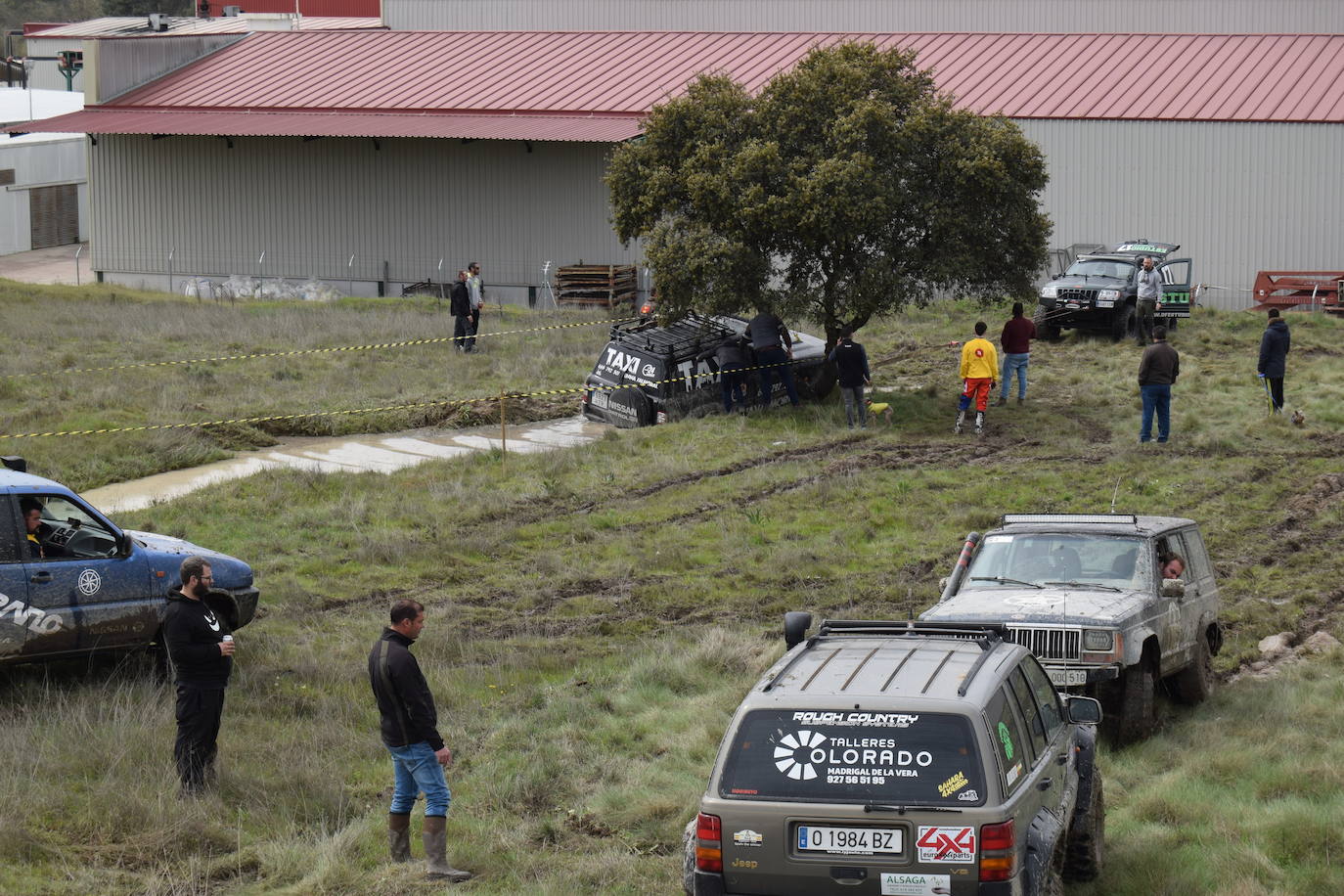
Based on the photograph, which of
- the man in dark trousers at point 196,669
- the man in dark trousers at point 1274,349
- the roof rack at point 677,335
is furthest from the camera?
the roof rack at point 677,335

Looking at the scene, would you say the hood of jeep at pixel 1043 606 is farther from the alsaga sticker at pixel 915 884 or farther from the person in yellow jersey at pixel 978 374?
the person in yellow jersey at pixel 978 374

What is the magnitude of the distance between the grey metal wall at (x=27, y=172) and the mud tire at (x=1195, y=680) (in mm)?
51539

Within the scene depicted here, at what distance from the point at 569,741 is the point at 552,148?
114 ft

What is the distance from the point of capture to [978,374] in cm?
2305

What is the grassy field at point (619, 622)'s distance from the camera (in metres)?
8.69

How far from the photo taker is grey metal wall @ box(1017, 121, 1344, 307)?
124 feet

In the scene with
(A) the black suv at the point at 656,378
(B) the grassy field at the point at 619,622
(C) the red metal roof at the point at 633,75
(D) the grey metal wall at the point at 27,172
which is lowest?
(B) the grassy field at the point at 619,622

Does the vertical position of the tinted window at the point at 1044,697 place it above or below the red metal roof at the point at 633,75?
below

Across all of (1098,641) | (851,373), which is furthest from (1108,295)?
(1098,641)

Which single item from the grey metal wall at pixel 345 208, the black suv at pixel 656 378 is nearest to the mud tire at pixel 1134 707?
the black suv at pixel 656 378

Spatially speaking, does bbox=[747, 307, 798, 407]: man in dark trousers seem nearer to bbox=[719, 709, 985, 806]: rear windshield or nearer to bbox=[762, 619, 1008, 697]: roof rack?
bbox=[762, 619, 1008, 697]: roof rack

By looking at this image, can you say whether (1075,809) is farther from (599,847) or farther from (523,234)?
(523,234)

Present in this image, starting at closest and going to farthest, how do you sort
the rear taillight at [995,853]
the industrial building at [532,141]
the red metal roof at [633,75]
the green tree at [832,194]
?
the rear taillight at [995,853] → the green tree at [832,194] → the industrial building at [532,141] → the red metal roof at [633,75]

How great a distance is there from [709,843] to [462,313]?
24.7 metres
